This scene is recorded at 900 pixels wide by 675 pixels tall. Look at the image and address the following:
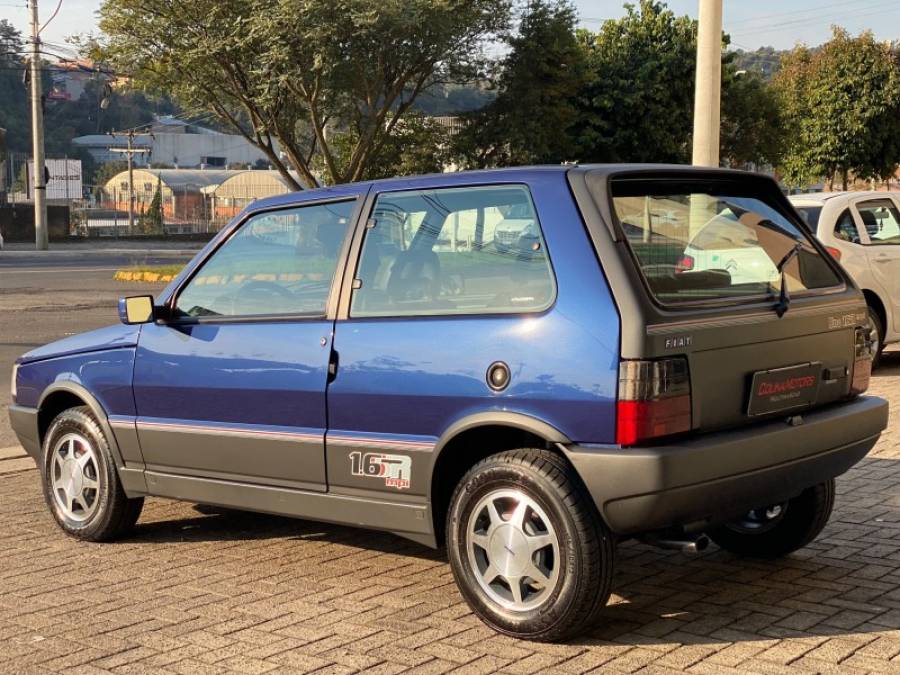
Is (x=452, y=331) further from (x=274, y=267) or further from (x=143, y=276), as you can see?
(x=143, y=276)

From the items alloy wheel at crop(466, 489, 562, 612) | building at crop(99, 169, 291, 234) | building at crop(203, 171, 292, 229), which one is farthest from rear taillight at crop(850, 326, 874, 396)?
building at crop(203, 171, 292, 229)

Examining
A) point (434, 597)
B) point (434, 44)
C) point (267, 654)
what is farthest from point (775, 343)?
point (434, 44)

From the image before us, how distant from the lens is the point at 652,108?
130ft

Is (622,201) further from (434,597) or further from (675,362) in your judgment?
(434,597)

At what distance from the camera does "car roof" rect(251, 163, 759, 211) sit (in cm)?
475

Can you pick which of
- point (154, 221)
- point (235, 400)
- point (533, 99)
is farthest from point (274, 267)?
point (154, 221)

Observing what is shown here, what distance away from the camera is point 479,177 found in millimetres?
4949

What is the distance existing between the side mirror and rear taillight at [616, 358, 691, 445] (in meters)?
2.51

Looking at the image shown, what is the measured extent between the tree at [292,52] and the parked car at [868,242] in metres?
16.4

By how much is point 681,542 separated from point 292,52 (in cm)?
2382

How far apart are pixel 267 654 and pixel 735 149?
39.1 metres

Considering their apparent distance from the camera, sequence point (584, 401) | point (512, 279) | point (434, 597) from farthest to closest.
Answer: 1. point (434, 597)
2. point (512, 279)
3. point (584, 401)

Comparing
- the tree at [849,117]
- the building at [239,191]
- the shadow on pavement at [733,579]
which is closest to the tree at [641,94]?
the tree at [849,117]

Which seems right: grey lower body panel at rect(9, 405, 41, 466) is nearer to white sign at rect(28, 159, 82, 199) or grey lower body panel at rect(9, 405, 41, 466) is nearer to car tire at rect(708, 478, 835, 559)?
car tire at rect(708, 478, 835, 559)
